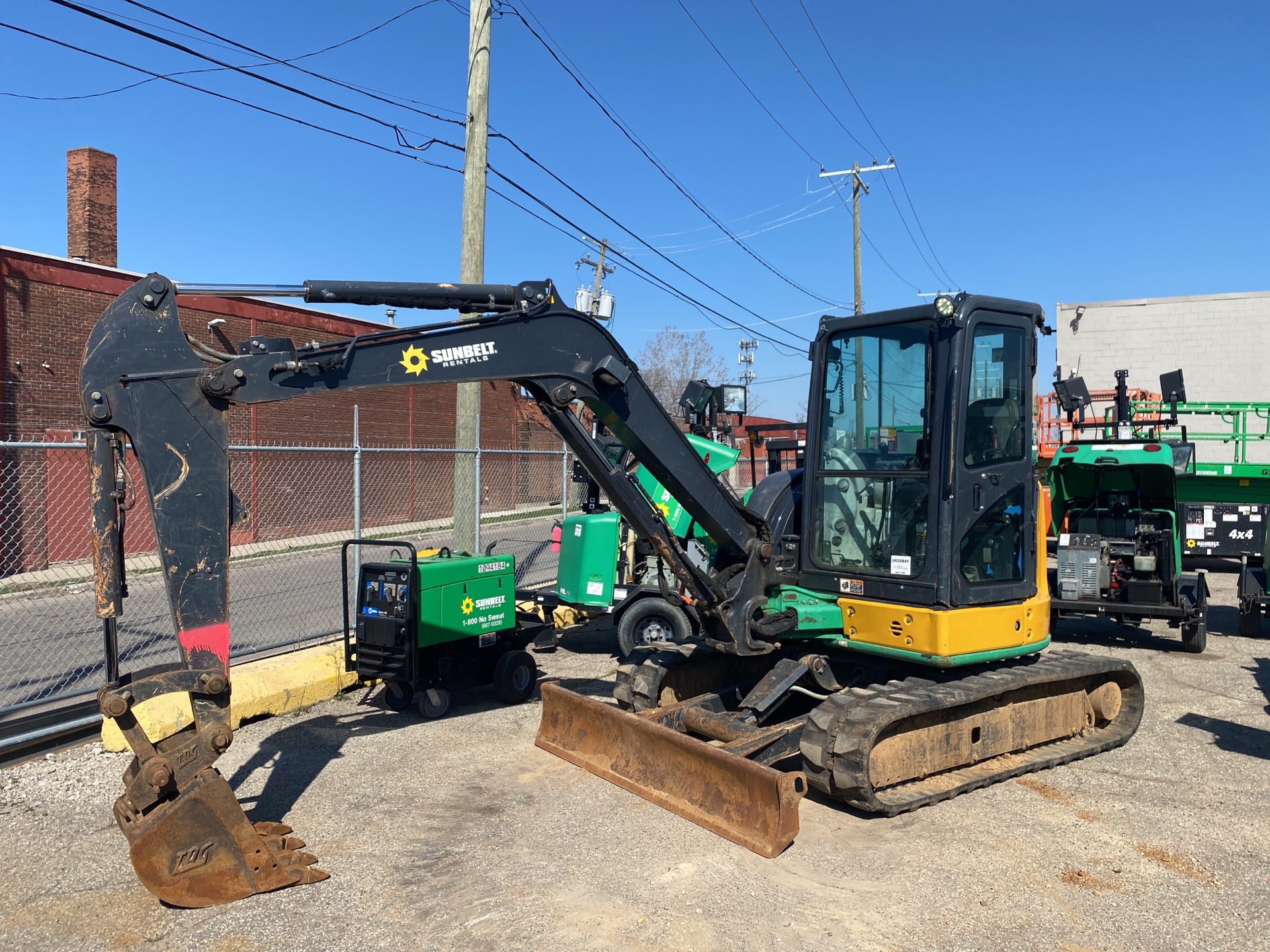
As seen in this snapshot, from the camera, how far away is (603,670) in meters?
8.89

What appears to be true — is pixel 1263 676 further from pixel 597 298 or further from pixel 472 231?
pixel 597 298

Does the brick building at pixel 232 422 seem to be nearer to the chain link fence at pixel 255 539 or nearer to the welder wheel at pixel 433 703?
the chain link fence at pixel 255 539

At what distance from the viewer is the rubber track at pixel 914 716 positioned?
5168 millimetres

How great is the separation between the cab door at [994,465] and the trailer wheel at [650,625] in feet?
11.0

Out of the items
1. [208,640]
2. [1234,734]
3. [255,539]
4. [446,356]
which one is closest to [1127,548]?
[1234,734]

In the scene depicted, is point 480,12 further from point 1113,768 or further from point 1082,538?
point 1113,768

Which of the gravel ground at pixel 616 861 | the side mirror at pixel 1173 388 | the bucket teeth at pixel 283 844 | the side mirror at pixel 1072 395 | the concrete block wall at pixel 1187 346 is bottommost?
the gravel ground at pixel 616 861

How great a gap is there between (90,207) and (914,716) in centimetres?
2004

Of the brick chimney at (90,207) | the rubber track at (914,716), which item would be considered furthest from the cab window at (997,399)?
the brick chimney at (90,207)

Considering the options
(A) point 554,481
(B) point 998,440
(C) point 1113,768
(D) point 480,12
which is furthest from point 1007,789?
(A) point 554,481

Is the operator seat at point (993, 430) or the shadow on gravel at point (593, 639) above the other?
the operator seat at point (993, 430)

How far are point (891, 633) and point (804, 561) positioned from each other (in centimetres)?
79

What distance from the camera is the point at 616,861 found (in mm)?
4766

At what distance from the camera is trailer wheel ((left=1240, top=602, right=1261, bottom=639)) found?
34.7 ft
